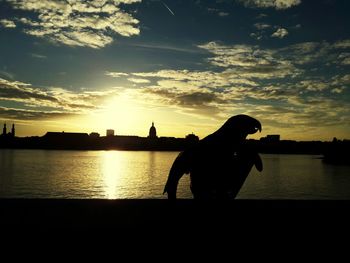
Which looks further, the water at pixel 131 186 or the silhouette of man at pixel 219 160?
the water at pixel 131 186

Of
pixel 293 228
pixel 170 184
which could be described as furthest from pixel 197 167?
pixel 293 228

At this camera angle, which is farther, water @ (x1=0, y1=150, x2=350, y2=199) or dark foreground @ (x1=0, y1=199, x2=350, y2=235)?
water @ (x1=0, y1=150, x2=350, y2=199)

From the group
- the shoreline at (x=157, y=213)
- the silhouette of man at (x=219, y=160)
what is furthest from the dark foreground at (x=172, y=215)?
the silhouette of man at (x=219, y=160)

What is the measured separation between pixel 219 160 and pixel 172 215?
129 cm

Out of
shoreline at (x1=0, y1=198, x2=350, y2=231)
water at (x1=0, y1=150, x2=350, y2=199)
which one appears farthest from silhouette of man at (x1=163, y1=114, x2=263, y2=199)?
water at (x1=0, y1=150, x2=350, y2=199)

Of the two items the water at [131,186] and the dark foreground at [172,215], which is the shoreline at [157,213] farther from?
the water at [131,186]

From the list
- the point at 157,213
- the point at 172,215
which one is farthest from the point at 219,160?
the point at 157,213

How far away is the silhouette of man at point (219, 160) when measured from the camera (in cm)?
661

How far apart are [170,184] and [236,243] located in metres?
1.48

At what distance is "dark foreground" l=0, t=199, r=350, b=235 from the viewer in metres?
6.59

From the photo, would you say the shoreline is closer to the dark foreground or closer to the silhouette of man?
the dark foreground

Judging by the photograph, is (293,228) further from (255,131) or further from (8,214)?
(8,214)

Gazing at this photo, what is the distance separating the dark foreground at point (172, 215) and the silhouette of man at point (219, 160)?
27 cm

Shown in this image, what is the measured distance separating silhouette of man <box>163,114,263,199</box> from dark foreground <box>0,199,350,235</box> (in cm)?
27
